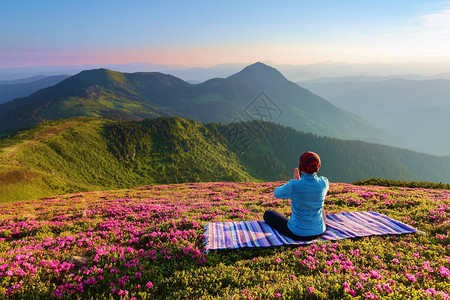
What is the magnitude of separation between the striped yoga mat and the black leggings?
→ 19 cm

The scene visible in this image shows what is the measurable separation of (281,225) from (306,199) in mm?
2075

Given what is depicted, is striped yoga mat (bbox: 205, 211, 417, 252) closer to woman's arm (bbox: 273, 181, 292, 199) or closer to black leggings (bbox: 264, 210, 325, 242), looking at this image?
black leggings (bbox: 264, 210, 325, 242)

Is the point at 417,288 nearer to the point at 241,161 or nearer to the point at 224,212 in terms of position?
the point at 224,212

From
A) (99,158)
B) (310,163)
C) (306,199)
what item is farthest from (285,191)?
(99,158)

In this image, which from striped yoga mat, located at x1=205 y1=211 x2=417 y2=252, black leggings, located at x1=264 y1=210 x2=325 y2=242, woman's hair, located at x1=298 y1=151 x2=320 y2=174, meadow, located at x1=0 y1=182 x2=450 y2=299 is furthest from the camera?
striped yoga mat, located at x1=205 y1=211 x2=417 y2=252

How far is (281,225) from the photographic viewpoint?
907cm

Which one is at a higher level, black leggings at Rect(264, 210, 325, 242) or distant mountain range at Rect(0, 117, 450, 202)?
black leggings at Rect(264, 210, 325, 242)

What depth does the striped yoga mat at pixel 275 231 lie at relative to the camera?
8.60 m

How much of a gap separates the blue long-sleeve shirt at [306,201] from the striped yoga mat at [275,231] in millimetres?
635

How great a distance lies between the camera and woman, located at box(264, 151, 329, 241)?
7664mm

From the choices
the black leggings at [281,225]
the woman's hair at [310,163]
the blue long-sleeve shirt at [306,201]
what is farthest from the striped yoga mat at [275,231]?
the woman's hair at [310,163]

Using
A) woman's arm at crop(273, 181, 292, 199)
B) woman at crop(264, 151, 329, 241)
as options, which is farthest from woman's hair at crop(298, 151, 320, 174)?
woman's arm at crop(273, 181, 292, 199)

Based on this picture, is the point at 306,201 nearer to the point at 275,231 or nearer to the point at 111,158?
the point at 275,231

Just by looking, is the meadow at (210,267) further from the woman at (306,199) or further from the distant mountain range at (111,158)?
the distant mountain range at (111,158)
